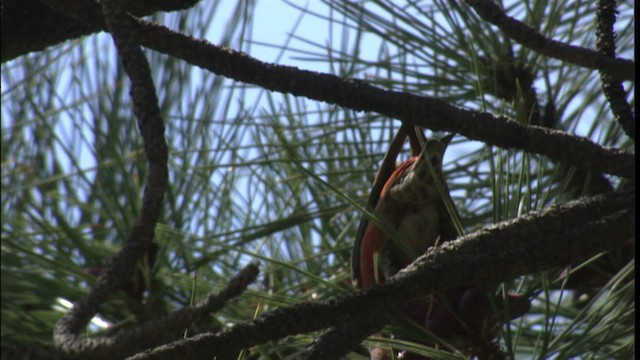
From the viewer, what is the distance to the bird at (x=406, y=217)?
1.92ft

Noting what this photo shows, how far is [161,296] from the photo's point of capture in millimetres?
962

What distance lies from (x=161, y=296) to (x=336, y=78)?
0.54 m

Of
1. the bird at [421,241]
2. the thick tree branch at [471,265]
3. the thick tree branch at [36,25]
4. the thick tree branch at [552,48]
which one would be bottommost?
the thick tree branch at [471,265]

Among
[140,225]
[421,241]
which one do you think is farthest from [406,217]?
[140,225]

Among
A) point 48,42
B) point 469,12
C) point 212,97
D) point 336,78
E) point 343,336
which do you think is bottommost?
point 343,336

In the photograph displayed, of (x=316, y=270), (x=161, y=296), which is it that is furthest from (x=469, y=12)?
(x=161, y=296)

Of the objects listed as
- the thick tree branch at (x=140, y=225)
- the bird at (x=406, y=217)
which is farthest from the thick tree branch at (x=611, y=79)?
the thick tree branch at (x=140, y=225)

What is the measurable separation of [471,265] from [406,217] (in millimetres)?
186

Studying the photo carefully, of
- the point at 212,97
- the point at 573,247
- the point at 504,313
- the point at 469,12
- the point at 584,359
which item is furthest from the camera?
the point at 212,97

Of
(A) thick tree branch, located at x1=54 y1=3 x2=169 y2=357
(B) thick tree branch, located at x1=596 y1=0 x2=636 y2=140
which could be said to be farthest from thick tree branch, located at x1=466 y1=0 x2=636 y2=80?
(A) thick tree branch, located at x1=54 y1=3 x2=169 y2=357

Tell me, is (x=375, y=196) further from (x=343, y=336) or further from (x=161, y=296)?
(x=161, y=296)

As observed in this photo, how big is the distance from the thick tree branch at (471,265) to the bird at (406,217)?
0.42ft

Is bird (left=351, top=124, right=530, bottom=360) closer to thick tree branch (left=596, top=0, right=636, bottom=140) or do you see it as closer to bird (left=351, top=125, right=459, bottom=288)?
bird (left=351, top=125, right=459, bottom=288)

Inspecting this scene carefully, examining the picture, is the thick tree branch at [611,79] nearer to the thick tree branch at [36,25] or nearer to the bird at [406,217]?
the bird at [406,217]
